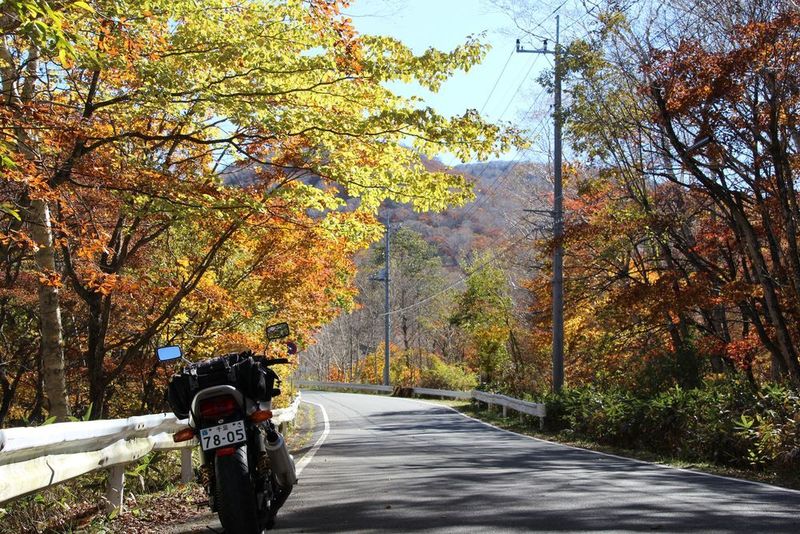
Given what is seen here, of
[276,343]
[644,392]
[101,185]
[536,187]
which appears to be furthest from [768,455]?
[536,187]

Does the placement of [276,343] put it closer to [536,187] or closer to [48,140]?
[48,140]

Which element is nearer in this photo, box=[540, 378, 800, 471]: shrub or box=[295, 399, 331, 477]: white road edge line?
box=[295, 399, 331, 477]: white road edge line

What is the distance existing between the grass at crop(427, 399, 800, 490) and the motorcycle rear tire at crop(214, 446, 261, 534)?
7471 mm

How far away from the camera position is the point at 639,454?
550 inches

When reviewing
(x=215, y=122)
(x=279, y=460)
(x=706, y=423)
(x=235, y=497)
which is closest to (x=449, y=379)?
(x=706, y=423)

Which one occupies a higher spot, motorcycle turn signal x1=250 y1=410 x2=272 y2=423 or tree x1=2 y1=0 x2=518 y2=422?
tree x1=2 y1=0 x2=518 y2=422

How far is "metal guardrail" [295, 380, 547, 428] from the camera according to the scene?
2034cm

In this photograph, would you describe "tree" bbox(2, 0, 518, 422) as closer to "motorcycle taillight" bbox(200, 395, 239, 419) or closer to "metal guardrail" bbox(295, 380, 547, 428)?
"motorcycle taillight" bbox(200, 395, 239, 419)

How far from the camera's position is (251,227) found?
12.0 m

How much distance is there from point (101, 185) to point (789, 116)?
12.0 metres

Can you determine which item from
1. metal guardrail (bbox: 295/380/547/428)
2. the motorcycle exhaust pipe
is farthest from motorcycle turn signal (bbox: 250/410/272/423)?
metal guardrail (bbox: 295/380/547/428)

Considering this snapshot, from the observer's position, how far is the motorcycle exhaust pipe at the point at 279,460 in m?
5.12

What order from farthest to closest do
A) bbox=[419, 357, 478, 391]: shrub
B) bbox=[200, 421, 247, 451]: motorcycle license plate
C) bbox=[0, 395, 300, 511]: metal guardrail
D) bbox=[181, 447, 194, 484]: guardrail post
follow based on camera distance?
1. bbox=[419, 357, 478, 391]: shrub
2. bbox=[181, 447, 194, 484]: guardrail post
3. bbox=[200, 421, 247, 451]: motorcycle license plate
4. bbox=[0, 395, 300, 511]: metal guardrail

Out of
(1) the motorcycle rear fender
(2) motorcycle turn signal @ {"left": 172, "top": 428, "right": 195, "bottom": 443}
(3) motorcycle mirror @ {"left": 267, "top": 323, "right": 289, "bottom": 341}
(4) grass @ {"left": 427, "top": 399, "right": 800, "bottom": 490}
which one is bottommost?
(4) grass @ {"left": 427, "top": 399, "right": 800, "bottom": 490}
